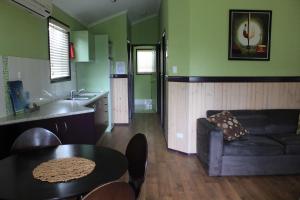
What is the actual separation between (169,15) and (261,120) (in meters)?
2.20

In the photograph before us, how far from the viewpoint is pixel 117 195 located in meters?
1.40

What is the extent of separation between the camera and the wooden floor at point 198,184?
9.91ft

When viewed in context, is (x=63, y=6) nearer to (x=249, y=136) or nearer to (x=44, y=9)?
(x=44, y=9)

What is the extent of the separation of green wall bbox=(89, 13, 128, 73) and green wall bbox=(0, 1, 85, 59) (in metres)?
2.72

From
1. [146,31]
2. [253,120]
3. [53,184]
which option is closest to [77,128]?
[53,184]

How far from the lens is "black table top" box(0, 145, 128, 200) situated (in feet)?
4.77

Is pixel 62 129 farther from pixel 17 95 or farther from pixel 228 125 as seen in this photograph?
pixel 228 125

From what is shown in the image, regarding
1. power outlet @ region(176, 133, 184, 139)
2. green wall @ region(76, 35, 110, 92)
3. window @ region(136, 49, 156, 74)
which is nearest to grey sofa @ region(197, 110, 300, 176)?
power outlet @ region(176, 133, 184, 139)

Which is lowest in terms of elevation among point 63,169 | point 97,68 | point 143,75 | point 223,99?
point 63,169

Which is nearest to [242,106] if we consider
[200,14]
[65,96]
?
[200,14]

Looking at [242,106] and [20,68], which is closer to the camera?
[20,68]

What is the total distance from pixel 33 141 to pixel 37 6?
173cm

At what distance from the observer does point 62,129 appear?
10.6 ft

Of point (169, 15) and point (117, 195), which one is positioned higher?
point (169, 15)
